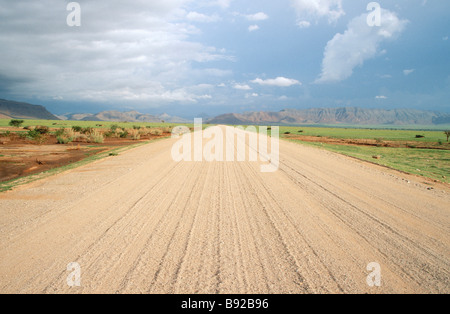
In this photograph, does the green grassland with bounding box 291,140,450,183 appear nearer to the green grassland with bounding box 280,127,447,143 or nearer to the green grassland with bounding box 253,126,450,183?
the green grassland with bounding box 253,126,450,183

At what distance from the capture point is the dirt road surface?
3.33 meters

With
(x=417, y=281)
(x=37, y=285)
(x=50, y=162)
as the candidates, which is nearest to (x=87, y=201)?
(x=37, y=285)

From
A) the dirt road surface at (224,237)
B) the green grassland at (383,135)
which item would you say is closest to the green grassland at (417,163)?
the dirt road surface at (224,237)

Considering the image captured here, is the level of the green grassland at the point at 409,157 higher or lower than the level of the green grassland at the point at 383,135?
lower

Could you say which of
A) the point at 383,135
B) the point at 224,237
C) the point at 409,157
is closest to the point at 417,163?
the point at 409,157

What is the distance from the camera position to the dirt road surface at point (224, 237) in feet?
10.9

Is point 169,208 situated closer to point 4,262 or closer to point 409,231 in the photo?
point 4,262

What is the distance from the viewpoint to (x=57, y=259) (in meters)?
3.87

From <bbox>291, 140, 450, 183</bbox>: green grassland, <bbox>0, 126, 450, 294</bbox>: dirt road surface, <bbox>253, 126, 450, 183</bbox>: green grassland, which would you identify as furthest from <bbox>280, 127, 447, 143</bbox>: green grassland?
<bbox>0, 126, 450, 294</bbox>: dirt road surface

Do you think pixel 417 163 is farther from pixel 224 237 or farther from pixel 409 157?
pixel 224 237

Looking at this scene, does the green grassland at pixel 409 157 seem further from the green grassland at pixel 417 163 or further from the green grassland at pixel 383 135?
the green grassland at pixel 383 135

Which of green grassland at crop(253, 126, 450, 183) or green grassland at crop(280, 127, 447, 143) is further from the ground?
green grassland at crop(280, 127, 447, 143)

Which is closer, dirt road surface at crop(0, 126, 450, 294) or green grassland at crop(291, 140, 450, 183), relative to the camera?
dirt road surface at crop(0, 126, 450, 294)

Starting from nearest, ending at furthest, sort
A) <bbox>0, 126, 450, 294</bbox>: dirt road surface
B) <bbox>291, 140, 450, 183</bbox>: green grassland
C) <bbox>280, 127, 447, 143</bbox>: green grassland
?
<bbox>0, 126, 450, 294</bbox>: dirt road surface, <bbox>291, 140, 450, 183</bbox>: green grassland, <bbox>280, 127, 447, 143</bbox>: green grassland
